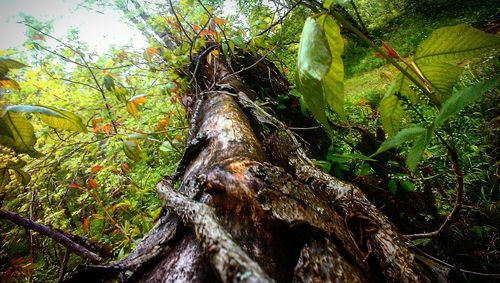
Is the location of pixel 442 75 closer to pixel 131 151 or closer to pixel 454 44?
pixel 454 44

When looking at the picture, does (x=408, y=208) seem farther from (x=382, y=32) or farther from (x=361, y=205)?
(x=382, y=32)

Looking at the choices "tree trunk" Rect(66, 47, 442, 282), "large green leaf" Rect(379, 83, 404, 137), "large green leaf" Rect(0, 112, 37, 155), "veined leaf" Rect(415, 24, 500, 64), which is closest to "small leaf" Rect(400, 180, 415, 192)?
"tree trunk" Rect(66, 47, 442, 282)

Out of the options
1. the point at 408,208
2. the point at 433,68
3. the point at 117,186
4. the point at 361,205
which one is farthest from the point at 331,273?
the point at 117,186

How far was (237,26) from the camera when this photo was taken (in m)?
3.14

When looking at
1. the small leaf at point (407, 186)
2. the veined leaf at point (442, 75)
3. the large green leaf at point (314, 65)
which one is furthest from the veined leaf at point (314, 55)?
the small leaf at point (407, 186)

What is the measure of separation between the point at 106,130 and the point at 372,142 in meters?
2.18

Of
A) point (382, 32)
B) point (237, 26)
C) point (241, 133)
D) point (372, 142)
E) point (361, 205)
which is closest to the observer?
point (361, 205)

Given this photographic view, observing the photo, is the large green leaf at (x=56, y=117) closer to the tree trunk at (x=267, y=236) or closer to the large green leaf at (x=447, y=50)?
the tree trunk at (x=267, y=236)

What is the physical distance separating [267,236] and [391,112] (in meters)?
0.43

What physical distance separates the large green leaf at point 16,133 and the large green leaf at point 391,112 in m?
0.73

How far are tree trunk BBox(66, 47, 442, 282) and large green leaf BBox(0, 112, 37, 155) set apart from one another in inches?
12.9

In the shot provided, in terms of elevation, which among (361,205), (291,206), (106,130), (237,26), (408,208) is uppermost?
(237,26)

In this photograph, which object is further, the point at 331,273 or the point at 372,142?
the point at 372,142

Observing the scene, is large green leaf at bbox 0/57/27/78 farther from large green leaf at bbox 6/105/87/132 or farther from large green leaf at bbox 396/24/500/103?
large green leaf at bbox 396/24/500/103
